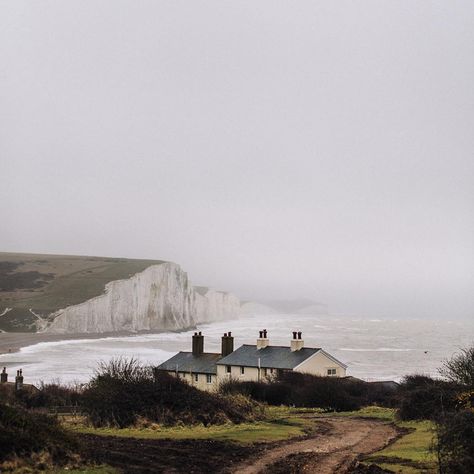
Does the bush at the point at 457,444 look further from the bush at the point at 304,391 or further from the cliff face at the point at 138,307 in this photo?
the cliff face at the point at 138,307

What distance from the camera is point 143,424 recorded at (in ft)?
77.3

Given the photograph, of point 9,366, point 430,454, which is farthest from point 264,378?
point 9,366

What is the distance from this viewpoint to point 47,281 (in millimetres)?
→ 155250

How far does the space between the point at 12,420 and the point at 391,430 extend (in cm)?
1426

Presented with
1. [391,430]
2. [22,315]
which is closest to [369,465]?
[391,430]

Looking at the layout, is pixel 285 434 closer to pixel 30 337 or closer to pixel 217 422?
pixel 217 422

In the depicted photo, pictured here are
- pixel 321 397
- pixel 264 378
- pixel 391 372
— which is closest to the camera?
pixel 321 397

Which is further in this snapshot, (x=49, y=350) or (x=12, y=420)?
(x=49, y=350)

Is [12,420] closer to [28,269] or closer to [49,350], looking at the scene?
[49,350]

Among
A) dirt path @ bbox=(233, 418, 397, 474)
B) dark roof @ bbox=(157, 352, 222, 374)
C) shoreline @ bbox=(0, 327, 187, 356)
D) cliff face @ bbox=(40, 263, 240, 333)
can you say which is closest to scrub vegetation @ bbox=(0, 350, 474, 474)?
dirt path @ bbox=(233, 418, 397, 474)

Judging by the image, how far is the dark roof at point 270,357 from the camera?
40.2 meters

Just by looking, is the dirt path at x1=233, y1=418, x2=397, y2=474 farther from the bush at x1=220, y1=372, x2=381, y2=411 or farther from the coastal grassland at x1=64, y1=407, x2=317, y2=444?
the bush at x1=220, y1=372, x2=381, y2=411

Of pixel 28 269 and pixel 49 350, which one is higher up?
pixel 28 269

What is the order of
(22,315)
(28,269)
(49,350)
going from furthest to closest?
(28,269)
(22,315)
(49,350)
